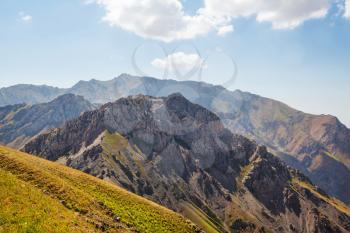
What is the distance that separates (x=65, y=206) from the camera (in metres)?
47.0

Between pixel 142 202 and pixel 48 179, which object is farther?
pixel 142 202

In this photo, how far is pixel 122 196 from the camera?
6488 cm

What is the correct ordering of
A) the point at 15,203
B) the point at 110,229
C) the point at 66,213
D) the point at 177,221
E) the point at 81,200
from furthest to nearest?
1. the point at 177,221
2. the point at 81,200
3. the point at 110,229
4. the point at 66,213
5. the point at 15,203

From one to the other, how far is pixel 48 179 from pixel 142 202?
1801cm

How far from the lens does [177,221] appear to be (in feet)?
202

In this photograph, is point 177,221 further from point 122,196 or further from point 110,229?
point 110,229

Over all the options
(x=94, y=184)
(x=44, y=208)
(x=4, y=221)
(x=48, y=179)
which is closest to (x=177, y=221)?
(x=94, y=184)

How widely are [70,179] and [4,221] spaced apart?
28084 millimetres

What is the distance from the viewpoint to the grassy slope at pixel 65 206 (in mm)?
37688

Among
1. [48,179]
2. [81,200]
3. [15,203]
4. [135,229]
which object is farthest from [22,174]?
[135,229]

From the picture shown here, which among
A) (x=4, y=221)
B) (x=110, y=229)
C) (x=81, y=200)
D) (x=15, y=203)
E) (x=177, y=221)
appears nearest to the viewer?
(x=4, y=221)

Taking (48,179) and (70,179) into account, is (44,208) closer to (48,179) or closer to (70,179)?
(48,179)

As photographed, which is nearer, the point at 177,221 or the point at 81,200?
the point at 81,200

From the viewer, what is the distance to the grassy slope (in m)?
37.7
